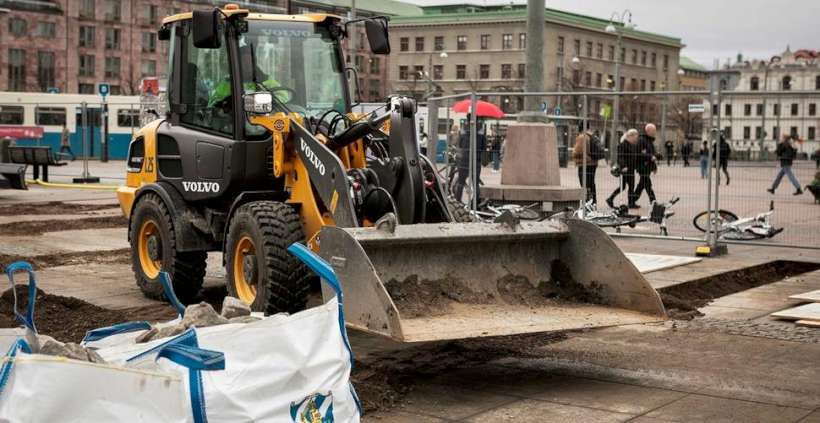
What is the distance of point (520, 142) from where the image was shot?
17.4 m

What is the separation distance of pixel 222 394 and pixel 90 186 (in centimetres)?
2705

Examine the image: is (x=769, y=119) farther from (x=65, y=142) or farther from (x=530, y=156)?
(x=65, y=142)

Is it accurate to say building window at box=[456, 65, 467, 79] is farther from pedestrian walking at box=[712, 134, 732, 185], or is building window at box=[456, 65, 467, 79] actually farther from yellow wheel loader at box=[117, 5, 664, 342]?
yellow wheel loader at box=[117, 5, 664, 342]

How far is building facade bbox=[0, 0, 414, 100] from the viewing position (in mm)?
92625

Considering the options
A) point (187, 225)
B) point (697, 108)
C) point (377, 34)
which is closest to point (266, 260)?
point (187, 225)

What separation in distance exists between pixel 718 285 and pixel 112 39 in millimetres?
92862

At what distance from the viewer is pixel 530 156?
17312 mm

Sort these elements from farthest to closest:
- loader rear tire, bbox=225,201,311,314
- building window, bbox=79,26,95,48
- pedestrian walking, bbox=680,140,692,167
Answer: building window, bbox=79,26,95,48, pedestrian walking, bbox=680,140,692,167, loader rear tire, bbox=225,201,311,314

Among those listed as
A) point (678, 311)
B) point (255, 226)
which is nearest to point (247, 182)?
point (255, 226)

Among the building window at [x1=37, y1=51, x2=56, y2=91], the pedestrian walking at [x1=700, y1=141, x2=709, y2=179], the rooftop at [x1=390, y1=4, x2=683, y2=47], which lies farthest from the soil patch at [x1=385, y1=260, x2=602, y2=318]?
the rooftop at [x1=390, y1=4, x2=683, y2=47]

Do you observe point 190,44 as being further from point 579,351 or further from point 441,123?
point 441,123

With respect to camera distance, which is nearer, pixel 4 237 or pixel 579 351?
pixel 579 351

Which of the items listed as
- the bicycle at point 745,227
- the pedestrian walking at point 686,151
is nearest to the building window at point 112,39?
the pedestrian walking at point 686,151

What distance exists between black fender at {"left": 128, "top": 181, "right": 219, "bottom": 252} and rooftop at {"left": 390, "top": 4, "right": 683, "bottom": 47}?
100 m
